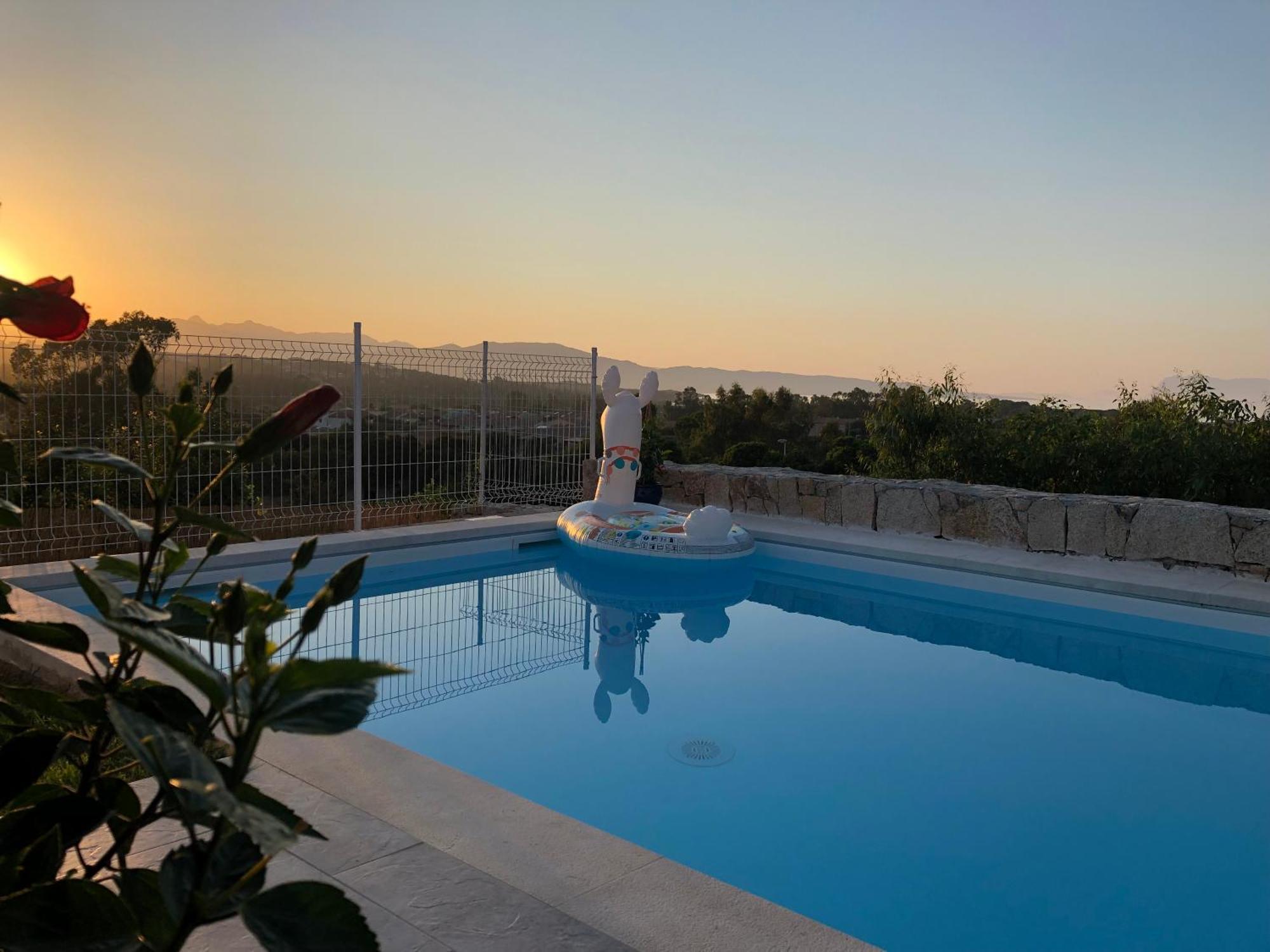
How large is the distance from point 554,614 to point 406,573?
1.80 metres

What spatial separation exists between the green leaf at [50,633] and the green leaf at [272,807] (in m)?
0.21

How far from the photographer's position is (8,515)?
34.6 inches

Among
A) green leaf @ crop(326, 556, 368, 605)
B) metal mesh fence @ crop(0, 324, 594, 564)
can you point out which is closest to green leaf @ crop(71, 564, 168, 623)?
green leaf @ crop(326, 556, 368, 605)

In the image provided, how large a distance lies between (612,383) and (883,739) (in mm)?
5902

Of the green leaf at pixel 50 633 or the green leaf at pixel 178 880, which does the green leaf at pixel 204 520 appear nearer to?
Result: the green leaf at pixel 50 633

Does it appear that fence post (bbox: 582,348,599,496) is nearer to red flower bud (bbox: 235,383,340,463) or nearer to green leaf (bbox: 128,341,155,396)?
green leaf (bbox: 128,341,155,396)

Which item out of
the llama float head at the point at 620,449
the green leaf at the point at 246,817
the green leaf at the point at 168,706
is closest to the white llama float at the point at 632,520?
the llama float head at the point at 620,449

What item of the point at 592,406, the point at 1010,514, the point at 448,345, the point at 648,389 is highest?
the point at 448,345

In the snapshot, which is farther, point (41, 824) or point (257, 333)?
point (257, 333)

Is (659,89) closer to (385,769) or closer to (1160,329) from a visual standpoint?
(1160,329)

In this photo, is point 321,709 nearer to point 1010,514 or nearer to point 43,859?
point 43,859

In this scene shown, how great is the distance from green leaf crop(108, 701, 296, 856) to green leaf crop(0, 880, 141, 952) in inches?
5.2

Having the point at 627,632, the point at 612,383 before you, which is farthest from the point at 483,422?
the point at 627,632

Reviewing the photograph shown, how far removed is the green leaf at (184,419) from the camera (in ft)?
2.70
